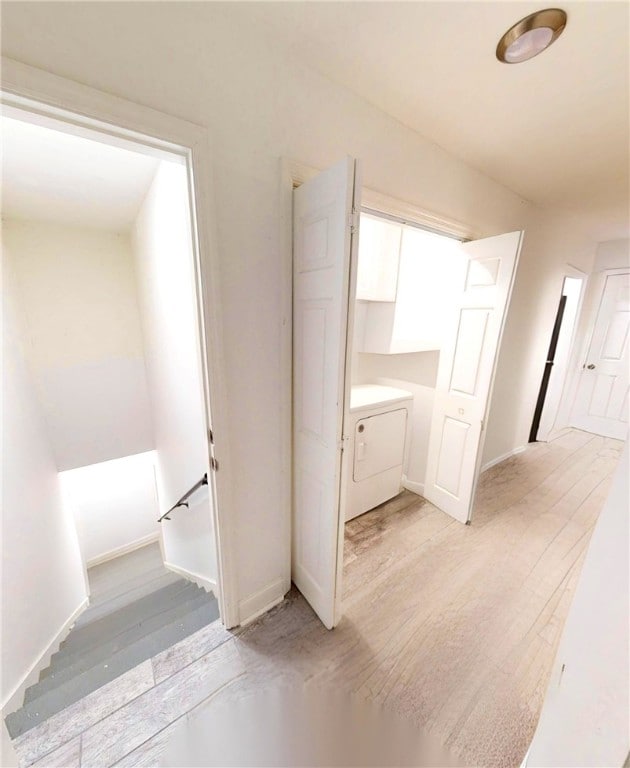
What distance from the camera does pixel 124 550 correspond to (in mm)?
4082

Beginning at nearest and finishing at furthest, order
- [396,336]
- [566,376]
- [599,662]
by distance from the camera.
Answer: [599,662] < [396,336] < [566,376]

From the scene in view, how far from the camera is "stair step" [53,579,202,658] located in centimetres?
200

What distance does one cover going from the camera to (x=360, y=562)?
1.85 m

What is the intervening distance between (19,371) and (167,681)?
2.28 metres

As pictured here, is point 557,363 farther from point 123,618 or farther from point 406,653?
point 123,618

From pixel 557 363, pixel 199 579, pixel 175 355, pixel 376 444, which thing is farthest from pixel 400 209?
pixel 557 363

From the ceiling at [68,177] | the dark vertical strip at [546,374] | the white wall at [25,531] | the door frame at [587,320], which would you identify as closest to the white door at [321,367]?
the ceiling at [68,177]

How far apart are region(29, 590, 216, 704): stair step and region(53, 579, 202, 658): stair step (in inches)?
5.7

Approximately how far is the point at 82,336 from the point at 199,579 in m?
2.56

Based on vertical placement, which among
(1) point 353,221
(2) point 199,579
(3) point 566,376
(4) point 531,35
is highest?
(4) point 531,35

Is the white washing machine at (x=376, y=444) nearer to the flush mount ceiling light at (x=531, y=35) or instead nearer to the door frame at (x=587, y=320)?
the flush mount ceiling light at (x=531, y=35)

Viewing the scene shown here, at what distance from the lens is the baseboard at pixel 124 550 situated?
3.84m

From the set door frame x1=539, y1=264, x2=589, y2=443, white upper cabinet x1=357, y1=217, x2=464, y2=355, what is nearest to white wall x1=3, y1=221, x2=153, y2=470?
white upper cabinet x1=357, y1=217, x2=464, y2=355

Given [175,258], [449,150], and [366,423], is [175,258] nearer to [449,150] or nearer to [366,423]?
[366,423]
